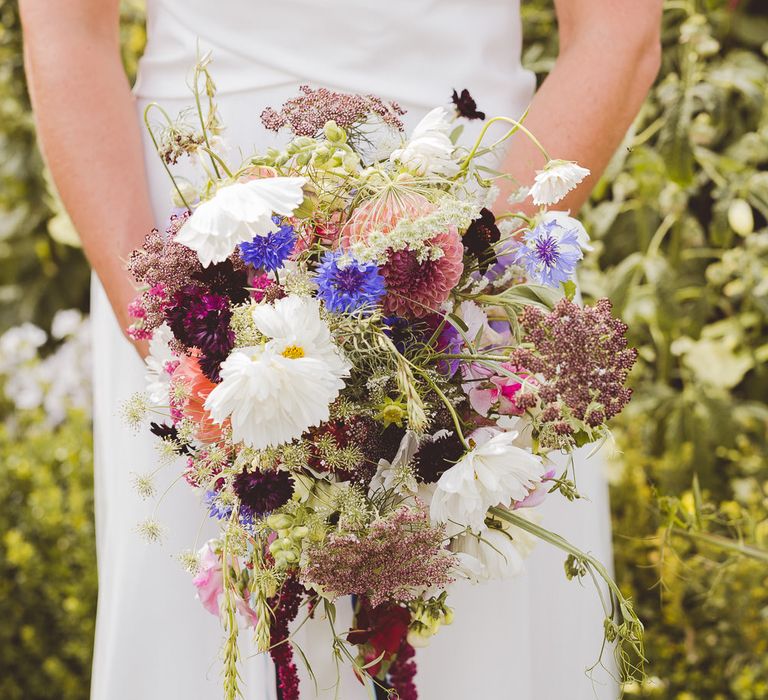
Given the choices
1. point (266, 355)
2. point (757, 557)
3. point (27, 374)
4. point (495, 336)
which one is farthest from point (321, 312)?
point (27, 374)

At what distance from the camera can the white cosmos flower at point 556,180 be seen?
34.6 inches

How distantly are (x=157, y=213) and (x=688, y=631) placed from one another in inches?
69.9

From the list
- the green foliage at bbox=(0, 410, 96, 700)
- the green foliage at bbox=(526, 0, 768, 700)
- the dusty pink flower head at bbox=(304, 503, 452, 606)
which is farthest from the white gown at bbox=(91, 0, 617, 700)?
the green foliage at bbox=(0, 410, 96, 700)

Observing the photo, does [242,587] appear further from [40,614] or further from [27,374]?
[27,374]

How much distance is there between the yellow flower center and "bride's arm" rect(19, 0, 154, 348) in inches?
19.5

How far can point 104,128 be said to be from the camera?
4.14 ft

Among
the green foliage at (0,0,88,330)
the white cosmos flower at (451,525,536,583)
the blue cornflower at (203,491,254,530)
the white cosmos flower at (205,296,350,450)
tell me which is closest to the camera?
the white cosmos flower at (205,296,350,450)

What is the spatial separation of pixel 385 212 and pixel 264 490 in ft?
0.83

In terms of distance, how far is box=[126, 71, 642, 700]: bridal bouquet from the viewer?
788 mm

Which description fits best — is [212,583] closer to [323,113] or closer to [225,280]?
[225,280]

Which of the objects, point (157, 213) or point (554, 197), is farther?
point (157, 213)

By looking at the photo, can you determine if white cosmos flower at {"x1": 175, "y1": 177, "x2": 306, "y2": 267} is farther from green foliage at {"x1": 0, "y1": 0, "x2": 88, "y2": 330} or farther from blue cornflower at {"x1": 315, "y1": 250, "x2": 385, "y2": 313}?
green foliage at {"x1": 0, "y1": 0, "x2": 88, "y2": 330}

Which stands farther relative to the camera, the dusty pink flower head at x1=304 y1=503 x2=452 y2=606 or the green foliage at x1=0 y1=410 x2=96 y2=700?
the green foliage at x1=0 y1=410 x2=96 y2=700

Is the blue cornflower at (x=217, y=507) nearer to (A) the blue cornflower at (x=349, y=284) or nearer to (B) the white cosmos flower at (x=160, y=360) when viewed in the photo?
(B) the white cosmos flower at (x=160, y=360)
